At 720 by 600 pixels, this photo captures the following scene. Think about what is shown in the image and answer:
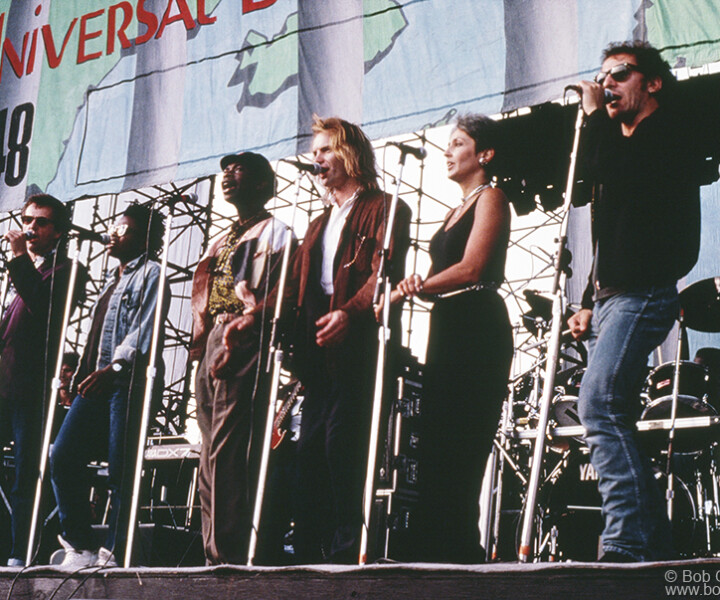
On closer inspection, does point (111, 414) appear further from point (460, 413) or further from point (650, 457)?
point (650, 457)

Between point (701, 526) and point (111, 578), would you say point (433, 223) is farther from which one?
point (111, 578)

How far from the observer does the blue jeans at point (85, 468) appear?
13.0ft

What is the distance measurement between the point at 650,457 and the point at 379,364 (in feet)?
8.00

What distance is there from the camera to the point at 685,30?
3.55 meters

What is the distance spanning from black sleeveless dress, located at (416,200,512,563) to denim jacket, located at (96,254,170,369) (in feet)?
5.11

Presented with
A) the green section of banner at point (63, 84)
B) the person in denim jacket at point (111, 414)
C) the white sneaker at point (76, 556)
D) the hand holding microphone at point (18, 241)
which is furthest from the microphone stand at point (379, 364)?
the green section of banner at point (63, 84)

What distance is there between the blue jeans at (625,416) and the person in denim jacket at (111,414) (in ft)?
6.56

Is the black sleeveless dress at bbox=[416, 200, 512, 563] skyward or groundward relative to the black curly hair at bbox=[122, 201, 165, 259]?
groundward

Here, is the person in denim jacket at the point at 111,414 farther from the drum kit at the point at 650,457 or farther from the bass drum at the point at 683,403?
the bass drum at the point at 683,403

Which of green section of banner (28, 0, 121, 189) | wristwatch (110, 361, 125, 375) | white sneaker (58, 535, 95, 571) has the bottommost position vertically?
white sneaker (58, 535, 95, 571)

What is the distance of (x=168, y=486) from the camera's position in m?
7.13

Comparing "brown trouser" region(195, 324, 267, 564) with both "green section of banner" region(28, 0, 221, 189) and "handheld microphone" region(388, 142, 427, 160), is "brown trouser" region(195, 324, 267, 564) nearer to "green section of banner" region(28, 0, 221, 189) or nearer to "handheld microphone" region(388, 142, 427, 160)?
"handheld microphone" region(388, 142, 427, 160)

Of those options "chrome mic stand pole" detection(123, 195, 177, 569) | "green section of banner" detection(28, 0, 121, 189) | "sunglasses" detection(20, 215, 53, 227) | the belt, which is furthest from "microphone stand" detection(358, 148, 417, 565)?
"green section of banner" detection(28, 0, 121, 189)

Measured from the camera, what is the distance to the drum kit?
473cm
